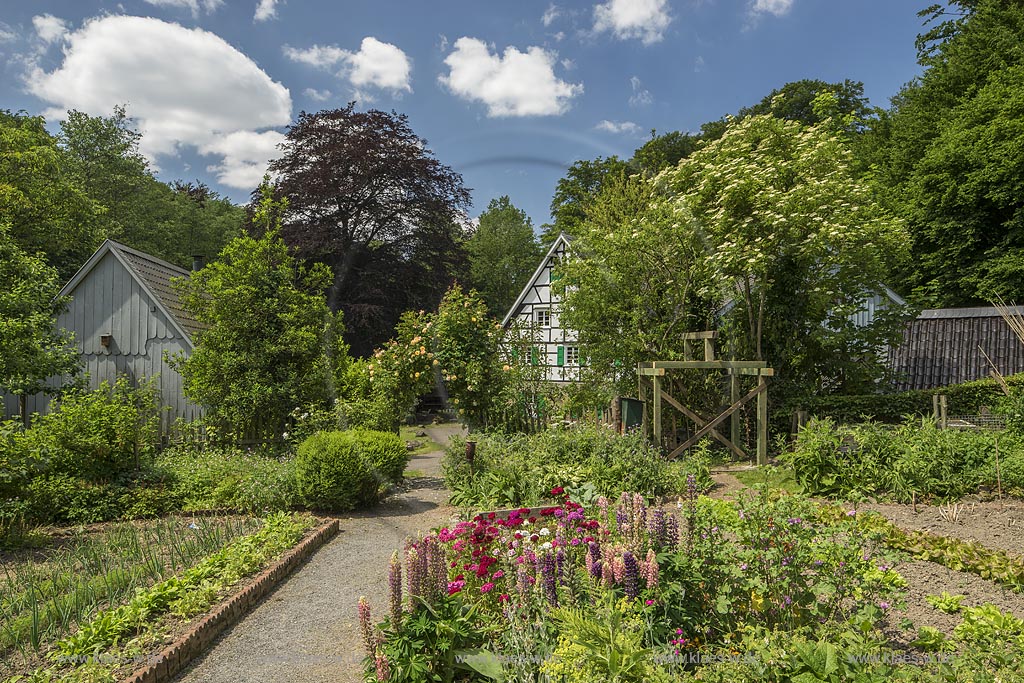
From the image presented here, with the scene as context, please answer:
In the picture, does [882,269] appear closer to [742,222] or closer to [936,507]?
[742,222]

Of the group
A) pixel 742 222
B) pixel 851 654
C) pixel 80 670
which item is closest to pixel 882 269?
pixel 742 222

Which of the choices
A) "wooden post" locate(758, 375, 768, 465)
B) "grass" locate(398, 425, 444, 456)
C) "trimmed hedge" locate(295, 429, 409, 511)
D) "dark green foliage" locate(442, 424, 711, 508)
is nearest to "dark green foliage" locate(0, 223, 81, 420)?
"trimmed hedge" locate(295, 429, 409, 511)

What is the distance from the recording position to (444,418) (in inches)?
885

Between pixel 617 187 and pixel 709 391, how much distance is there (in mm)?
13970

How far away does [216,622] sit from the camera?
4582mm

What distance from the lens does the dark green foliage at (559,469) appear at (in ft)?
26.9

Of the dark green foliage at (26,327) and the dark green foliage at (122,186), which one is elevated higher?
the dark green foliage at (122,186)

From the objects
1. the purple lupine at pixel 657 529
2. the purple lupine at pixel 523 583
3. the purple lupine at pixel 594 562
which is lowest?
the purple lupine at pixel 523 583

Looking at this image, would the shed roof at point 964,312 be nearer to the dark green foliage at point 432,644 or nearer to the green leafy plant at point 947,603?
the green leafy plant at point 947,603

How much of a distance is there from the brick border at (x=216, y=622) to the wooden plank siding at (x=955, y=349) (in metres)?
14.3

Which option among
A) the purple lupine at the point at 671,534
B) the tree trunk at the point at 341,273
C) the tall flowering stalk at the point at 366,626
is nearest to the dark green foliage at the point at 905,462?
the purple lupine at the point at 671,534

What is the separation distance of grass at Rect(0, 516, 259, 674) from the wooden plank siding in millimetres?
15001

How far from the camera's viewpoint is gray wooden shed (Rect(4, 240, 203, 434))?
13.1 metres

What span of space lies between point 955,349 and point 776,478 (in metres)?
9.93
